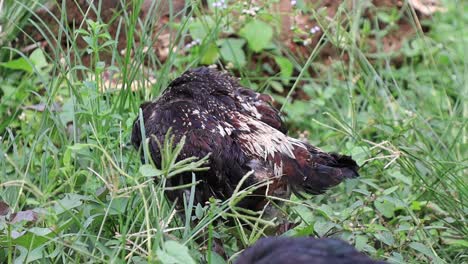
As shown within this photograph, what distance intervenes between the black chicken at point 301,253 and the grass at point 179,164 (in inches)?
7.5

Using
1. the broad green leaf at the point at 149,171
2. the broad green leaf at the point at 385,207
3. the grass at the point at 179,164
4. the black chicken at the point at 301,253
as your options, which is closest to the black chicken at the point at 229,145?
the grass at the point at 179,164

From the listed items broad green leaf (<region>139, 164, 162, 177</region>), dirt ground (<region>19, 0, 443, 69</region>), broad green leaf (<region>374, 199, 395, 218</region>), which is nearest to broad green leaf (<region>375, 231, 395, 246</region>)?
broad green leaf (<region>374, 199, 395, 218</region>)

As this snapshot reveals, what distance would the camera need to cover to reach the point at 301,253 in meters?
2.19

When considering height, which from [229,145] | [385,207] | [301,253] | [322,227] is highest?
[301,253]

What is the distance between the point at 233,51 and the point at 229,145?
1675 millimetres

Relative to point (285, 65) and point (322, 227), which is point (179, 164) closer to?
point (322, 227)

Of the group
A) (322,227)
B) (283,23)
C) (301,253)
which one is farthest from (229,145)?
(283,23)

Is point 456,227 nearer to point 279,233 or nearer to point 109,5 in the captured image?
point 279,233

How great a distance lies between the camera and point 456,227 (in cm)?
354

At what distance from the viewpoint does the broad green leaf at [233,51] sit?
477 cm

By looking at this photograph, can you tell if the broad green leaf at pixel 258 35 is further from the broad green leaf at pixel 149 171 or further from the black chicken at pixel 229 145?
the broad green leaf at pixel 149 171

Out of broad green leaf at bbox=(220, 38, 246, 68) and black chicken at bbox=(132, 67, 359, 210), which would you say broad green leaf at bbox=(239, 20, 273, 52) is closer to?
broad green leaf at bbox=(220, 38, 246, 68)

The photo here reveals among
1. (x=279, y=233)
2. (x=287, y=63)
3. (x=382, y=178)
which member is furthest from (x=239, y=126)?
(x=287, y=63)

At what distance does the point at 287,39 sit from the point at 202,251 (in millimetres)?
2289
